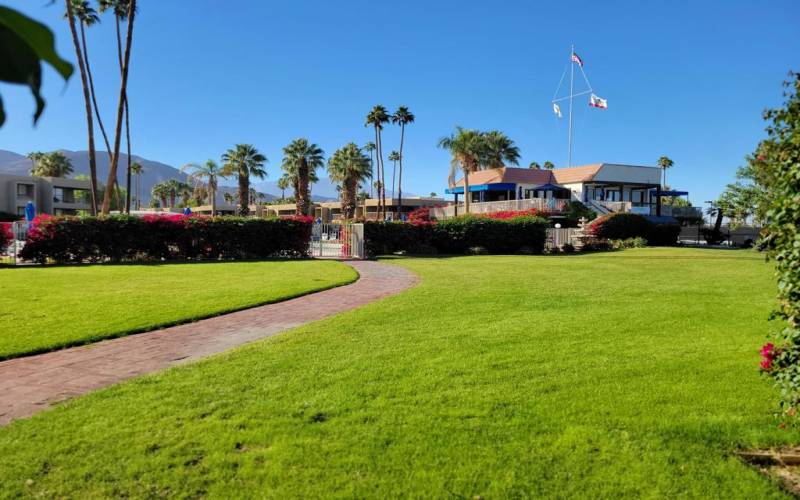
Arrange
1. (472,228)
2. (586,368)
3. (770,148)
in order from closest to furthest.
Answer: (770,148)
(586,368)
(472,228)

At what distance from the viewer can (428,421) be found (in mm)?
4180

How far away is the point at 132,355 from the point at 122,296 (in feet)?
16.5

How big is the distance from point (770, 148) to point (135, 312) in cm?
892

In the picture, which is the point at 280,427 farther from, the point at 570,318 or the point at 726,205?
the point at 726,205

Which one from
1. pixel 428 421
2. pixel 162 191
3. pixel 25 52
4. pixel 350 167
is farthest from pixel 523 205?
pixel 162 191

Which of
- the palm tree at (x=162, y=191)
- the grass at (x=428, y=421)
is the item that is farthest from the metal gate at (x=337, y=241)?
the palm tree at (x=162, y=191)

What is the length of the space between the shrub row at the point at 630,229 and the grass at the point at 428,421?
91.2 feet

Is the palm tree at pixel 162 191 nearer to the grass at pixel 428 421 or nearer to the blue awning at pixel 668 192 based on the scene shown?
the blue awning at pixel 668 192

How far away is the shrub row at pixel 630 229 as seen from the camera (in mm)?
34009

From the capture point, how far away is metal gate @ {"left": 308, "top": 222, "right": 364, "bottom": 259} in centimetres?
2427

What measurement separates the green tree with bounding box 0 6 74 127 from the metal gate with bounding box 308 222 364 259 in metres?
23.2

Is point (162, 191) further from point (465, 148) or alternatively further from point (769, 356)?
point (769, 356)

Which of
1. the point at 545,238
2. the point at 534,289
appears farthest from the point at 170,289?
the point at 545,238

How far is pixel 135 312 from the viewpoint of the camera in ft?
29.3
